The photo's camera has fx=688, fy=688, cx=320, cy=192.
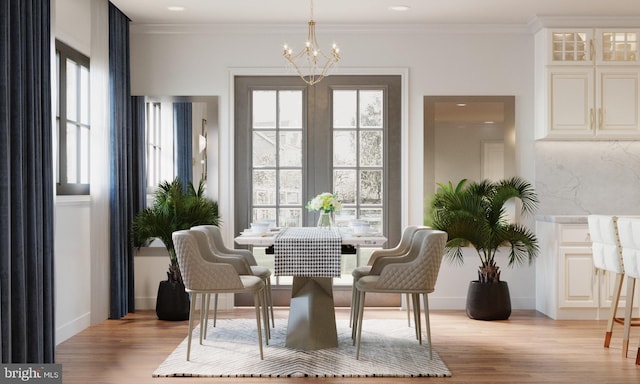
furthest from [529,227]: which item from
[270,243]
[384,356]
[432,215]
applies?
[270,243]

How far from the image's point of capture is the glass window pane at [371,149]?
6.51 meters

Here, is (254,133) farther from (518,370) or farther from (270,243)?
(518,370)

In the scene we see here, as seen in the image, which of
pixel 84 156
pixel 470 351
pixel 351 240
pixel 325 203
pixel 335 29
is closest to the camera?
pixel 351 240

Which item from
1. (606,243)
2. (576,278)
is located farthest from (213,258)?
(576,278)

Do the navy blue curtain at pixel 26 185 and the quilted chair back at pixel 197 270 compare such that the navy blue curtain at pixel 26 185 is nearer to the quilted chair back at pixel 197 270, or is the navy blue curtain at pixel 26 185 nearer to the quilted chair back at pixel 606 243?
the quilted chair back at pixel 197 270

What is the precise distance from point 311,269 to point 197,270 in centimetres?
71

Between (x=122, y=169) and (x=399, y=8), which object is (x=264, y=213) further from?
(x=399, y=8)

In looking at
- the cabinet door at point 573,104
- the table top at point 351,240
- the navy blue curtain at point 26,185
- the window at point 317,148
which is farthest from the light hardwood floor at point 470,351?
the cabinet door at point 573,104

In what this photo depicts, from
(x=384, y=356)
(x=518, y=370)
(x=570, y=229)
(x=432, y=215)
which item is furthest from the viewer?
(x=432, y=215)

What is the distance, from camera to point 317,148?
651 centimetres

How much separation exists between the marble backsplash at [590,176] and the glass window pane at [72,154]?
4121 millimetres

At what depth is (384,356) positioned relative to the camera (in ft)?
14.9

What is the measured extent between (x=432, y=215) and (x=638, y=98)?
213 cm

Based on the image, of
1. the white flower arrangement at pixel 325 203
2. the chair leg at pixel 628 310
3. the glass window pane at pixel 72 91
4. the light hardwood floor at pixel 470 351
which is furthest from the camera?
the glass window pane at pixel 72 91
